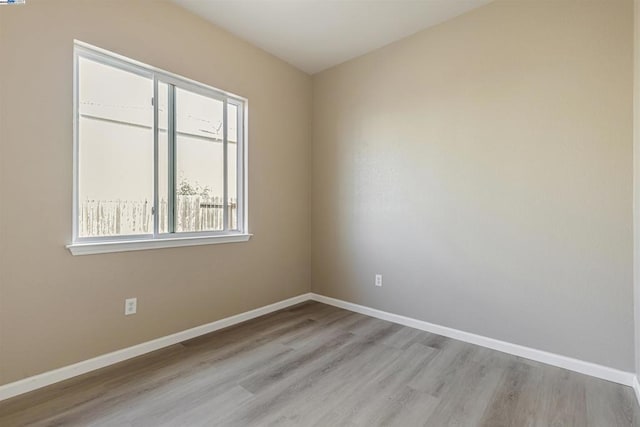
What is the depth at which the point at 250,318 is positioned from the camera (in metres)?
3.08

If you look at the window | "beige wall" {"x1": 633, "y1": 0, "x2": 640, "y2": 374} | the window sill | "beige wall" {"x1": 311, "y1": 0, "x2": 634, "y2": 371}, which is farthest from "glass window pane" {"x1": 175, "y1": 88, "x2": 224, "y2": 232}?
"beige wall" {"x1": 633, "y1": 0, "x2": 640, "y2": 374}

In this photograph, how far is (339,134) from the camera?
350 cm

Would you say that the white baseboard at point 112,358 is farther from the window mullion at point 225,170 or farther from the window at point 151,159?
the window mullion at point 225,170

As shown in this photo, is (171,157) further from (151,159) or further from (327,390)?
(327,390)

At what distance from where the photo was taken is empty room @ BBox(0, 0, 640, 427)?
1.79 meters

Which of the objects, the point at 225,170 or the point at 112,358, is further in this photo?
the point at 225,170

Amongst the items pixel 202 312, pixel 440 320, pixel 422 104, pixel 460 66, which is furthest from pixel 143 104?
pixel 440 320

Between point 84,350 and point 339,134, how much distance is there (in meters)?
2.98

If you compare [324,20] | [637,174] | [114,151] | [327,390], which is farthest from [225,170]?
[637,174]

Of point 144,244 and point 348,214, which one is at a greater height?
point 348,214

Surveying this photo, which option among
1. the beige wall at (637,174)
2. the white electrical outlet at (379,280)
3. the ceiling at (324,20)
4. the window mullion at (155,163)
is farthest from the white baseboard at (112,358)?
the beige wall at (637,174)

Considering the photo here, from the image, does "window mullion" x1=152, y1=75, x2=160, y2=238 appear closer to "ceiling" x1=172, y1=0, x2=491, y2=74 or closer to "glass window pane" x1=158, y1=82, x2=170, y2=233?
"glass window pane" x1=158, y1=82, x2=170, y2=233

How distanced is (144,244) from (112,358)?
0.83 meters

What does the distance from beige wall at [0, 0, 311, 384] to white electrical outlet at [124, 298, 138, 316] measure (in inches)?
1.1
